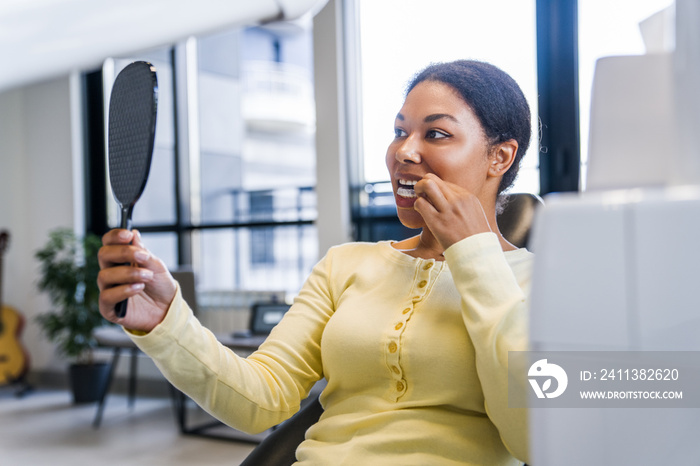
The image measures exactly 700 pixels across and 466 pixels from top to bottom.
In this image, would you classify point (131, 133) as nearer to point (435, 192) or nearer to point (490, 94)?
point (435, 192)

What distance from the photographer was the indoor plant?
179 inches

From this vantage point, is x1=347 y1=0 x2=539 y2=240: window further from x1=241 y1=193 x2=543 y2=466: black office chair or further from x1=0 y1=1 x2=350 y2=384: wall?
x1=0 y1=1 x2=350 y2=384: wall

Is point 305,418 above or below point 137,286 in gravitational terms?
below

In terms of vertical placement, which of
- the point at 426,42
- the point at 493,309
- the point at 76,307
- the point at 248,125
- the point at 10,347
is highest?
the point at 426,42

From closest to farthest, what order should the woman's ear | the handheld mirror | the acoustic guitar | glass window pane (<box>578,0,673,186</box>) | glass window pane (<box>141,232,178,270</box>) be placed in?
the handheld mirror → the woman's ear → glass window pane (<box>578,0,673,186</box>) → the acoustic guitar → glass window pane (<box>141,232,178,270</box>)

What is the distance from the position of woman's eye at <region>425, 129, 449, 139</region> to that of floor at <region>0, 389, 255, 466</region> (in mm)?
2459

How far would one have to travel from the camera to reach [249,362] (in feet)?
3.45

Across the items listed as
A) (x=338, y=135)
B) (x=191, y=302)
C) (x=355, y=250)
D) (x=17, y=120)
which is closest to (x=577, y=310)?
(x=355, y=250)

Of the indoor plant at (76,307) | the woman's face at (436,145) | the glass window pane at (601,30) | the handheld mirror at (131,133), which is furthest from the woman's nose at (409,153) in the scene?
the indoor plant at (76,307)

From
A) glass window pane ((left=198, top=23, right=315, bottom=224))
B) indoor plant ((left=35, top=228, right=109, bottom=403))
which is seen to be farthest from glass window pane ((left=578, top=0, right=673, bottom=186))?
indoor plant ((left=35, top=228, right=109, bottom=403))

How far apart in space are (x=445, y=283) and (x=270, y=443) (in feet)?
1.35

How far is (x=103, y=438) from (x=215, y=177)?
80.1 inches

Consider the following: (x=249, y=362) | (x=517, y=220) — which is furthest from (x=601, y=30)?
(x=249, y=362)

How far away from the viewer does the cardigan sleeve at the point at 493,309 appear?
2.69ft
